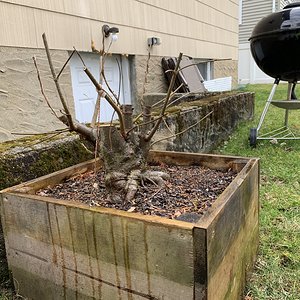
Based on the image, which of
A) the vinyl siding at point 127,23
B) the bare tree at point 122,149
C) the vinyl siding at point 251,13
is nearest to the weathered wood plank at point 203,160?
the bare tree at point 122,149

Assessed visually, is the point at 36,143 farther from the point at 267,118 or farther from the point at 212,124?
the point at 267,118

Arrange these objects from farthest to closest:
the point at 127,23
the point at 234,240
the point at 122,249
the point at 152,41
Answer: the point at 152,41 < the point at 127,23 < the point at 234,240 < the point at 122,249

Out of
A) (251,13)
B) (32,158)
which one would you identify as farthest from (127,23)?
(251,13)

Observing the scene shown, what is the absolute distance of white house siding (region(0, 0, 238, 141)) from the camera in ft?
10.0

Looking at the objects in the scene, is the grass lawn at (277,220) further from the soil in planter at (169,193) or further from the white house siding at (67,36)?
the white house siding at (67,36)

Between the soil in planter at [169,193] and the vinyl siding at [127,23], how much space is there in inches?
86.0

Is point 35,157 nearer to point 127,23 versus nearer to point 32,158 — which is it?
point 32,158

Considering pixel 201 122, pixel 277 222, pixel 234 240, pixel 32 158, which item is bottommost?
pixel 277 222

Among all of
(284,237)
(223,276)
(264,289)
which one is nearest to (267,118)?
(284,237)

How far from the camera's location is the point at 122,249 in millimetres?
1021

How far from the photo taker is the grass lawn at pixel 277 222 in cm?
143

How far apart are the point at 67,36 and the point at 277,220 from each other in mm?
2966

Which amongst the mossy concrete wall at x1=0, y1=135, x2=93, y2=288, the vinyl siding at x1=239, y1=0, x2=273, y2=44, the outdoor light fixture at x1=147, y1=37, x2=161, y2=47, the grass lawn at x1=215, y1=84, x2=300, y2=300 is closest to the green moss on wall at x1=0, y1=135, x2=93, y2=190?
the mossy concrete wall at x1=0, y1=135, x2=93, y2=288

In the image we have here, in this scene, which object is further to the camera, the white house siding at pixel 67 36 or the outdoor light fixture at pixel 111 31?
the outdoor light fixture at pixel 111 31
